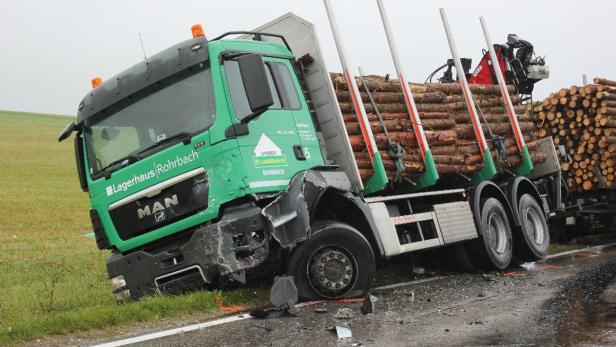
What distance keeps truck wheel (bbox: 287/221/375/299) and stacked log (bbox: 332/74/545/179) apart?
120 cm

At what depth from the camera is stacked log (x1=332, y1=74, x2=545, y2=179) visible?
8.28 metres

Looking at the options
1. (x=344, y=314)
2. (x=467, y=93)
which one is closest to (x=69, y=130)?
(x=344, y=314)

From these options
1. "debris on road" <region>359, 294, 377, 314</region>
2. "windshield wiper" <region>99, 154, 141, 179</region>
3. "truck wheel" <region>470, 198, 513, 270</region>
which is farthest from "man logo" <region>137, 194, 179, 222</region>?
"truck wheel" <region>470, 198, 513, 270</region>

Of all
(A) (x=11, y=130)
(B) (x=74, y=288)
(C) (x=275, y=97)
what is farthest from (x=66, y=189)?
(A) (x=11, y=130)

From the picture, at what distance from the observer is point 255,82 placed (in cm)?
654

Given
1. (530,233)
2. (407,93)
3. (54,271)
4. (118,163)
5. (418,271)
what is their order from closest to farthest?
1. (118,163)
2. (407,93)
3. (418,271)
4. (530,233)
5. (54,271)

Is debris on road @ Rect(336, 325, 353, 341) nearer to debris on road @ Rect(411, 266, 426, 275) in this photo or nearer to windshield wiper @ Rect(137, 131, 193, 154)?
windshield wiper @ Rect(137, 131, 193, 154)

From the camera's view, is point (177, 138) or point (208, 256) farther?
point (177, 138)

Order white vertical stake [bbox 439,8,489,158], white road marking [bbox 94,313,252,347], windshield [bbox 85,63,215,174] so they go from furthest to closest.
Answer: white vertical stake [bbox 439,8,489,158] → windshield [bbox 85,63,215,174] → white road marking [bbox 94,313,252,347]

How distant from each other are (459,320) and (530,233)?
5096mm

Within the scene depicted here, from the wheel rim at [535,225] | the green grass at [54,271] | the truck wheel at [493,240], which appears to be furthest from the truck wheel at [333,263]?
the wheel rim at [535,225]

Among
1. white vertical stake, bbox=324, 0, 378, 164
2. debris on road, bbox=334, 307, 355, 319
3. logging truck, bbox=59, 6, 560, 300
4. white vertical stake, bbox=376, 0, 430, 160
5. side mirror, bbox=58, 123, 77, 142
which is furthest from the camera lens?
white vertical stake, bbox=376, 0, 430, 160

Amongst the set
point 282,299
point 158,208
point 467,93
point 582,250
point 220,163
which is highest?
point 467,93

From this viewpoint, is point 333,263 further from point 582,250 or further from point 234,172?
point 582,250
